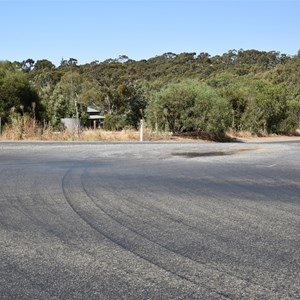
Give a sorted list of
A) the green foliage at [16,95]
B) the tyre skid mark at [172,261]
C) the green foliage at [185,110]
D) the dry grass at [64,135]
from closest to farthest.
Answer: the tyre skid mark at [172,261]
the dry grass at [64,135]
the green foliage at [16,95]
the green foliage at [185,110]

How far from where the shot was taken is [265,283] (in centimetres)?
416

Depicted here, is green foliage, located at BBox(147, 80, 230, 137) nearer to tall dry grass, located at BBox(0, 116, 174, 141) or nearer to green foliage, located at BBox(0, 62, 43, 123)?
tall dry grass, located at BBox(0, 116, 174, 141)

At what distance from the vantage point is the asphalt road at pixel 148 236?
4090 millimetres

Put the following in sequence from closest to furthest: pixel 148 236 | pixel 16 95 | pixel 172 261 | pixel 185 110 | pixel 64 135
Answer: pixel 172 261 → pixel 148 236 → pixel 64 135 → pixel 185 110 → pixel 16 95

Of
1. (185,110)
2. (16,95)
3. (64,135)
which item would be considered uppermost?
(16,95)

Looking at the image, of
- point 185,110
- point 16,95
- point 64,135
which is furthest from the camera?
point 16,95

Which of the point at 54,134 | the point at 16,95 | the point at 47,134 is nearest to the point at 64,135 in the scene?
the point at 54,134

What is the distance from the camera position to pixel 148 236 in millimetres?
5754

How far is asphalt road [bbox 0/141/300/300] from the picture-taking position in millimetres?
4090

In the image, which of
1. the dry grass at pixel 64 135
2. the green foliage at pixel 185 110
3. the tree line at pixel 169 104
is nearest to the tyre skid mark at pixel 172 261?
the dry grass at pixel 64 135

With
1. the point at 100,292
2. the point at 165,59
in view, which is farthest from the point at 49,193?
the point at 165,59

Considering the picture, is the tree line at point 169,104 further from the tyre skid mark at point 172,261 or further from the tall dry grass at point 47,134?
the tyre skid mark at point 172,261

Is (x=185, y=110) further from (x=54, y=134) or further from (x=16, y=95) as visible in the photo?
(x=16, y=95)

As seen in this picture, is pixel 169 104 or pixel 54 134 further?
pixel 169 104
